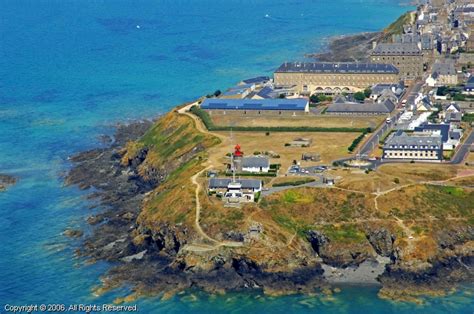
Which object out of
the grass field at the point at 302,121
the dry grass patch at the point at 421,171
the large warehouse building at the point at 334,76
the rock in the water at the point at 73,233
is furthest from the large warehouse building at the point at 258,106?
the rock in the water at the point at 73,233

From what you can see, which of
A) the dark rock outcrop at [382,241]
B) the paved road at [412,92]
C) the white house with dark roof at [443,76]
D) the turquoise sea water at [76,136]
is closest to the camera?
the turquoise sea water at [76,136]

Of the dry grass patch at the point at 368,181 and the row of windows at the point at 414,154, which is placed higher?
the row of windows at the point at 414,154

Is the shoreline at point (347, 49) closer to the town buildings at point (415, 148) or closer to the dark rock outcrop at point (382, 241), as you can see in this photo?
the town buildings at point (415, 148)

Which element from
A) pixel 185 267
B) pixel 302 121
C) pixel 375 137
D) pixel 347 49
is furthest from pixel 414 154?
pixel 347 49

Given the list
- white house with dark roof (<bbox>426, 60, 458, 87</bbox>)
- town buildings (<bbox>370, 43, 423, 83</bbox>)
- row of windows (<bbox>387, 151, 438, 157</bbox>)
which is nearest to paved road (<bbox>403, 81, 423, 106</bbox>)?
white house with dark roof (<bbox>426, 60, 458, 87</bbox>)

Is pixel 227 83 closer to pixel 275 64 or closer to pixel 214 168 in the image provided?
pixel 275 64

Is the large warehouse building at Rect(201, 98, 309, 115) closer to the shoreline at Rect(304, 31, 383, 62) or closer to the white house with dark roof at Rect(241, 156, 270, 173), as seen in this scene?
the white house with dark roof at Rect(241, 156, 270, 173)

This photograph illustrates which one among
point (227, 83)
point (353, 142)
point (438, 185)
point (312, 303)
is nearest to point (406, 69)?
point (227, 83)
